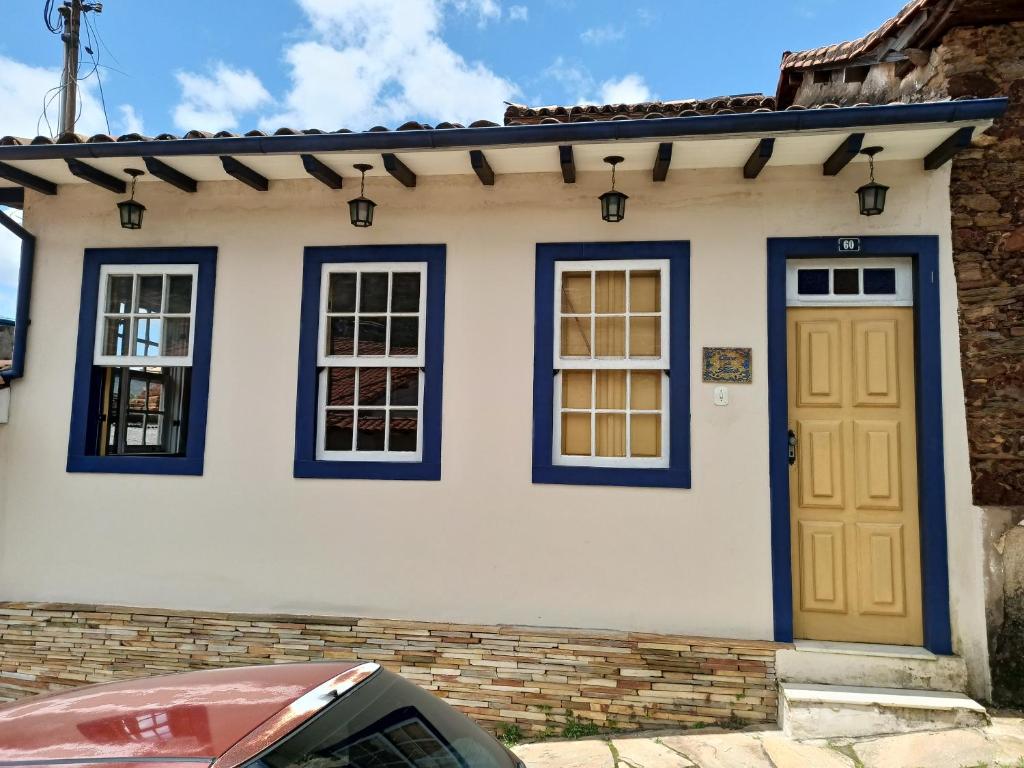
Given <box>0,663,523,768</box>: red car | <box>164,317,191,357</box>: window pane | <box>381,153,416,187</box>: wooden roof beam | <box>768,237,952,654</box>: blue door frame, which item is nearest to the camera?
<box>0,663,523,768</box>: red car

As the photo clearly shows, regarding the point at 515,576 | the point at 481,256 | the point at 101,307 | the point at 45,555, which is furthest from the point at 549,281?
the point at 45,555

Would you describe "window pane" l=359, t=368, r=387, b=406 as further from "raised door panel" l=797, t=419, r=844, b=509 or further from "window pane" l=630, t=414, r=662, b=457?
"raised door panel" l=797, t=419, r=844, b=509

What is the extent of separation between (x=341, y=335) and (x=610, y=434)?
2139mm

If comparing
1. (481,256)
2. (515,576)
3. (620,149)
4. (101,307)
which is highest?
(620,149)

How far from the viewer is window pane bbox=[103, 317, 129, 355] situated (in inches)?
219

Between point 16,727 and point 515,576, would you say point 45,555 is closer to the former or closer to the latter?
point 515,576

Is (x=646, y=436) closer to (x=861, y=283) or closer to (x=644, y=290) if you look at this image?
(x=644, y=290)

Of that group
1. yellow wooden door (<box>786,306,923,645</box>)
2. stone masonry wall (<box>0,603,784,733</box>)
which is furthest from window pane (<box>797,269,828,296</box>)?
stone masonry wall (<box>0,603,784,733</box>)

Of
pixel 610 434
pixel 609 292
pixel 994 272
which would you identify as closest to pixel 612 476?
pixel 610 434

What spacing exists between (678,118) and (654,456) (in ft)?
7.26

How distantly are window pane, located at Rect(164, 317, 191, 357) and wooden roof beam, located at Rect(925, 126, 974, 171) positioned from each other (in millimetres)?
5441

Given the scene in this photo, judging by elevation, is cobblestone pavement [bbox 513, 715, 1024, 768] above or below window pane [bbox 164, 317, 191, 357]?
below

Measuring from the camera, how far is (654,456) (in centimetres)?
495

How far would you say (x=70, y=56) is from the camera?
10.5 metres
